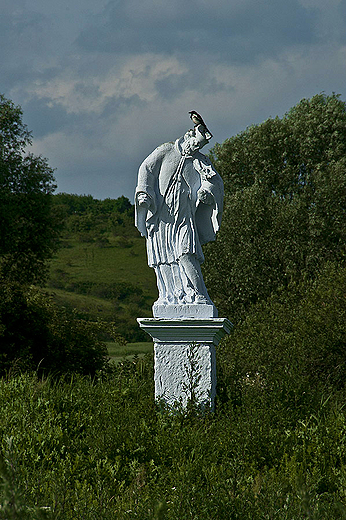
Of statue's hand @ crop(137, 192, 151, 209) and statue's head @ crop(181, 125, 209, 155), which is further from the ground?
statue's head @ crop(181, 125, 209, 155)

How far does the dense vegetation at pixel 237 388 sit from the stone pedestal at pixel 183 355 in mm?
238

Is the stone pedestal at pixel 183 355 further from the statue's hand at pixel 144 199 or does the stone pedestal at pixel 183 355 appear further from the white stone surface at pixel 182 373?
the statue's hand at pixel 144 199

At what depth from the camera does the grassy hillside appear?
2534 centimetres

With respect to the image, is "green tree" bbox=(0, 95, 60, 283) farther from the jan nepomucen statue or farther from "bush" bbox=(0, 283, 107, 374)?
the jan nepomucen statue

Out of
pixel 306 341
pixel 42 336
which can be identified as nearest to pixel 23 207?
pixel 42 336

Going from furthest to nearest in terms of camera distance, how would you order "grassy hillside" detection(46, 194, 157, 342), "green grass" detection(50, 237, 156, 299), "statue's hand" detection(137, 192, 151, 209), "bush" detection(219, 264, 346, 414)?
"green grass" detection(50, 237, 156, 299) → "grassy hillside" detection(46, 194, 157, 342) → "bush" detection(219, 264, 346, 414) → "statue's hand" detection(137, 192, 151, 209)

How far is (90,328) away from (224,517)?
8700mm

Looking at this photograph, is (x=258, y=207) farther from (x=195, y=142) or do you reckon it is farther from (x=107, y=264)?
(x=107, y=264)

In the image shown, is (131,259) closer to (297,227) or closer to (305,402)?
(297,227)

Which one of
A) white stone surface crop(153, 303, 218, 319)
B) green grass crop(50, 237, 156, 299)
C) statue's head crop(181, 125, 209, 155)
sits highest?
green grass crop(50, 237, 156, 299)

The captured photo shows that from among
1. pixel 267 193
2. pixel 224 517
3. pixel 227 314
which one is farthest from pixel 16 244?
pixel 224 517

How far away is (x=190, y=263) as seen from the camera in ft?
19.4

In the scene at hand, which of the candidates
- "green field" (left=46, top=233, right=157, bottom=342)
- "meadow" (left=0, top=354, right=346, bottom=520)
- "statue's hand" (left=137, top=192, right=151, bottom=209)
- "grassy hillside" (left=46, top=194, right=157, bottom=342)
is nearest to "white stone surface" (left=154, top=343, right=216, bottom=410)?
A: "meadow" (left=0, top=354, right=346, bottom=520)

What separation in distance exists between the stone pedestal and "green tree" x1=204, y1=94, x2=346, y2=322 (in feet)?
27.1
